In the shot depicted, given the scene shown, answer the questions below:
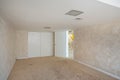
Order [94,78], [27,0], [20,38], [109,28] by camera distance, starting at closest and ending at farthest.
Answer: [27,0]
[94,78]
[109,28]
[20,38]

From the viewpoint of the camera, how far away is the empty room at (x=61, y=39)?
179cm

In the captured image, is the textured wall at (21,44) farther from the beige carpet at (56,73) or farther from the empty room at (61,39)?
the beige carpet at (56,73)

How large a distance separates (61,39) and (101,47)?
142 inches

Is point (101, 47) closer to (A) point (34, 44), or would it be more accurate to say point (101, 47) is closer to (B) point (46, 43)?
(B) point (46, 43)

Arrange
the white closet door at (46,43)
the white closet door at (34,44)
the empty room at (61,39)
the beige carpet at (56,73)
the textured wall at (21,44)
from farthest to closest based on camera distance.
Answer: the white closet door at (46,43)
the white closet door at (34,44)
the textured wall at (21,44)
the beige carpet at (56,73)
the empty room at (61,39)

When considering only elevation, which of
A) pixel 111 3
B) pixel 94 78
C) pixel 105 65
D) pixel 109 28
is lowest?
pixel 94 78

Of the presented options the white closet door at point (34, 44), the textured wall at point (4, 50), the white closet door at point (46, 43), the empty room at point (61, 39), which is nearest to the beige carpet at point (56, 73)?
the empty room at point (61, 39)

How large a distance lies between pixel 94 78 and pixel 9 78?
9.38ft

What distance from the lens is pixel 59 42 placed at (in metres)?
6.74

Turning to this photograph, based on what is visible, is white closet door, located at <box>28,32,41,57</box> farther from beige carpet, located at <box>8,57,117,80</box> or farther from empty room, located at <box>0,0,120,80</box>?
beige carpet, located at <box>8,57,117,80</box>

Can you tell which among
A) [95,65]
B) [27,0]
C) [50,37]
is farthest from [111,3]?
[50,37]

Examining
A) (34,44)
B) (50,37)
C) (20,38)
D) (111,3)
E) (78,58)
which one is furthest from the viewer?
(50,37)

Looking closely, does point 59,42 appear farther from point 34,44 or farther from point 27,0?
point 27,0

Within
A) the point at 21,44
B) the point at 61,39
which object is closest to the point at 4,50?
the point at 21,44
